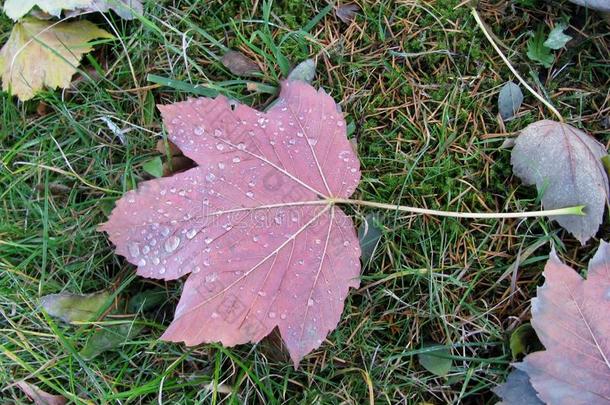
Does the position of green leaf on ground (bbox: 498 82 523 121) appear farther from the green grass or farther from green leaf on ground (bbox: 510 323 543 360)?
green leaf on ground (bbox: 510 323 543 360)

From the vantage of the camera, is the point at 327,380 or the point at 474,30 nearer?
the point at 327,380

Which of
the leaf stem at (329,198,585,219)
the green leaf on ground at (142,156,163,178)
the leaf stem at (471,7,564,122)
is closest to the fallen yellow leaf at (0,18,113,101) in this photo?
the green leaf on ground at (142,156,163,178)

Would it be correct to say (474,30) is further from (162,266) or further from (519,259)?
(162,266)

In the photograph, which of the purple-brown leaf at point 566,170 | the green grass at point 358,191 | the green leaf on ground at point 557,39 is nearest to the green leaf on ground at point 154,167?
the green grass at point 358,191

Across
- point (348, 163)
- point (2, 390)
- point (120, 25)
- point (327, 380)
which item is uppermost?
point (120, 25)

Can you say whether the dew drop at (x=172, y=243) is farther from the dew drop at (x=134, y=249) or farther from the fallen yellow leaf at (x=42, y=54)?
the fallen yellow leaf at (x=42, y=54)

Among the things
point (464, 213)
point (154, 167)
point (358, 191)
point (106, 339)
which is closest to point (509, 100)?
point (464, 213)

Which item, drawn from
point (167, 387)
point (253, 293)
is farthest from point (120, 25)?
point (167, 387)

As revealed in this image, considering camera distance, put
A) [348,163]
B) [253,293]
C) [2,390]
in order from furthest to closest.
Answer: [2,390] < [348,163] < [253,293]
